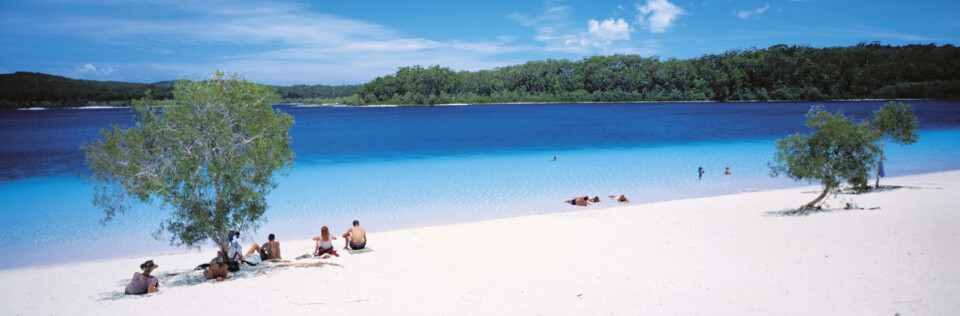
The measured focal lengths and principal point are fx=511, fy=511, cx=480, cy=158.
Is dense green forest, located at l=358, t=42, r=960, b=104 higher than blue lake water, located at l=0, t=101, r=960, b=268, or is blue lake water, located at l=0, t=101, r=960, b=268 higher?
dense green forest, located at l=358, t=42, r=960, b=104

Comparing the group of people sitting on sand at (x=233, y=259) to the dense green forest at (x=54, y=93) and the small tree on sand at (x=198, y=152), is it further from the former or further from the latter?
the dense green forest at (x=54, y=93)

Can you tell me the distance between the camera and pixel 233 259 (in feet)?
35.9

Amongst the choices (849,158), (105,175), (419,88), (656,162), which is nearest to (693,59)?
(419,88)

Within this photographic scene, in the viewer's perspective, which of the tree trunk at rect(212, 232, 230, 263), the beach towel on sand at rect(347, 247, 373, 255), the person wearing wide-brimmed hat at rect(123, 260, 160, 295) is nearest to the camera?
the person wearing wide-brimmed hat at rect(123, 260, 160, 295)

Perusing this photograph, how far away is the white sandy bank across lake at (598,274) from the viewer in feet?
26.5

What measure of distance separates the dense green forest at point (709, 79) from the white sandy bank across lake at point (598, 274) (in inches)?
5950

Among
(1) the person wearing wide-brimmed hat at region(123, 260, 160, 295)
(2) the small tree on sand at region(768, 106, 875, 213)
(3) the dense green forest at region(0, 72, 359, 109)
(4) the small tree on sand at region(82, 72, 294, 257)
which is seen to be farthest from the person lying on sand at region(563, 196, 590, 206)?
(3) the dense green forest at region(0, 72, 359, 109)

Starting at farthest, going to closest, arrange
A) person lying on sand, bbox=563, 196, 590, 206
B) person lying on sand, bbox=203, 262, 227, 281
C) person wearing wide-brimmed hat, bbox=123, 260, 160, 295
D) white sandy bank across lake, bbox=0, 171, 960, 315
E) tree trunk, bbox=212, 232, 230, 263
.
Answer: person lying on sand, bbox=563, 196, 590, 206, tree trunk, bbox=212, 232, 230, 263, person lying on sand, bbox=203, 262, 227, 281, person wearing wide-brimmed hat, bbox=123, 260, 160, 295, white sandy bank across lake, bbox=0, 171, 960, 315

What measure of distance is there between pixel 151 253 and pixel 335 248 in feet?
17.5

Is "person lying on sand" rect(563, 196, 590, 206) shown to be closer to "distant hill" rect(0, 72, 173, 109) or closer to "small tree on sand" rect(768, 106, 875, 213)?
"small tree on sand" rect(768, 106, 875, 213)

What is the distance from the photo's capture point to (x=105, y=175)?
953 centimetres

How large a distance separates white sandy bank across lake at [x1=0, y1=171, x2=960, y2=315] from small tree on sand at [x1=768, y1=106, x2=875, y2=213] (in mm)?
1112

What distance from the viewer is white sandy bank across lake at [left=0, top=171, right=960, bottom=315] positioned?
809 centimetres

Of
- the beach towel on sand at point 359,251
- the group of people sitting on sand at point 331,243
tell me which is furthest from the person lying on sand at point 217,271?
the beach towel on sand at point 359,251
